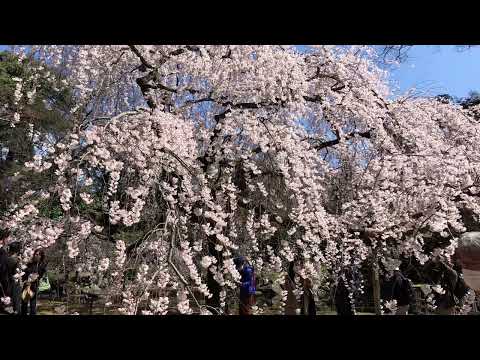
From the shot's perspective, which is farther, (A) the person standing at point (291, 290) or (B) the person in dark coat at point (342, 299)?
(B) the person in dark coat at point (342, 299)

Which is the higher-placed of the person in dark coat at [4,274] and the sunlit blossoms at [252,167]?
the sunlit blossoms at [252,167]

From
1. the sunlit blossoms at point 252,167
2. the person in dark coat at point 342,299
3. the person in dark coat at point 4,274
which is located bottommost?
the person in dark coat at point 342,299

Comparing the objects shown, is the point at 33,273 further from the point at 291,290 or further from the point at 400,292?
the point at 400,292

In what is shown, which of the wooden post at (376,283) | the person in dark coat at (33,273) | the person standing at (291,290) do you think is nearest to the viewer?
the person in dark coat at (33,273)

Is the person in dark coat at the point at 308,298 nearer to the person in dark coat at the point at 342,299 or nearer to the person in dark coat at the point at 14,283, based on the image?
the person in dark coat at the point at 342,299

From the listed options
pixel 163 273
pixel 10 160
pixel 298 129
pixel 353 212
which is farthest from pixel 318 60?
pixel 10 160

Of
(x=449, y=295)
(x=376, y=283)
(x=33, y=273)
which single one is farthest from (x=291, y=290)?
(x=33, y=273)

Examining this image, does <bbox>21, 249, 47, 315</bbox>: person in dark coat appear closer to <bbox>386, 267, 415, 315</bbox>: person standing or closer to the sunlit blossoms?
the sunlit blossoms

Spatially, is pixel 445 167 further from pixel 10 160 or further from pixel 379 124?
pixel 10 160

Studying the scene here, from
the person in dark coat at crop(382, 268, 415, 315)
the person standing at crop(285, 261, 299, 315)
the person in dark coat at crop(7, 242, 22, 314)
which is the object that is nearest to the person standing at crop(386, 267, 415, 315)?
the person in dark coat at crop(382, 268, 415, 315)

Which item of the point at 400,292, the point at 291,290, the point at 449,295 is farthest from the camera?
the point at 291,290

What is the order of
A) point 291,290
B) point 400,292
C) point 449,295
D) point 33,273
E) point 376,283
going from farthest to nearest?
point 376,283 < point 291,290 < point 449,295 < point 400,292 < point 33,273

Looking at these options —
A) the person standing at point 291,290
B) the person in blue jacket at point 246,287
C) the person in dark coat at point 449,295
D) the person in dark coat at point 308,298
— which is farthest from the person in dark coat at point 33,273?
the person in dark coat at point 449,295

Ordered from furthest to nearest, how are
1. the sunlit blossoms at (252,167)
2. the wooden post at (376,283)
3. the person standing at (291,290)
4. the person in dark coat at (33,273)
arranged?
1. the wooden post at (376,283)
2. the person standing at (291,290)
3. the sunlit blossoms at (252,167)
4. the person in dark coat at (33,273)
